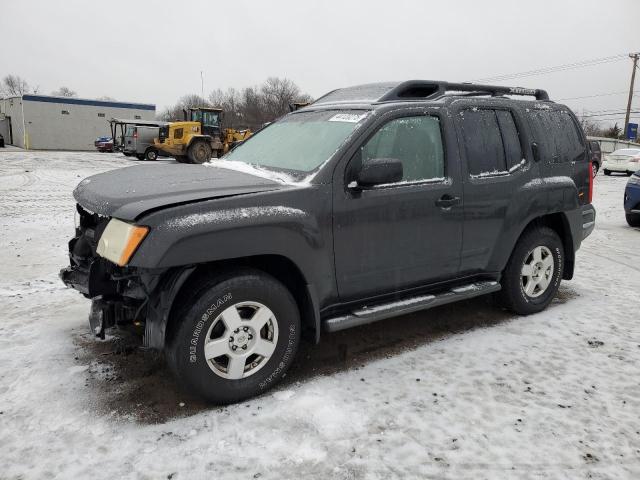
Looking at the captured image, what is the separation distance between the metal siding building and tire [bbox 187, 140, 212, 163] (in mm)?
26423

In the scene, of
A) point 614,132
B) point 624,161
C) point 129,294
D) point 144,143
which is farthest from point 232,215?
point 614,132

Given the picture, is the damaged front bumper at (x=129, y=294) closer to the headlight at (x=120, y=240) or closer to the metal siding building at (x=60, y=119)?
the headlight at (x=120, y=240)

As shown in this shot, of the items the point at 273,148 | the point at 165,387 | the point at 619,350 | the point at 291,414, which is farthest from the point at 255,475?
the point at 619,350

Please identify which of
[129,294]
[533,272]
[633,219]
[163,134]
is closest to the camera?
[129,294]

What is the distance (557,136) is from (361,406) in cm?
325

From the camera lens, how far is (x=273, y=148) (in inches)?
155

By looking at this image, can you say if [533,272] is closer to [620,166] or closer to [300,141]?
[300,141]

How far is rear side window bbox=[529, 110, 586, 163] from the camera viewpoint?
4.46 m

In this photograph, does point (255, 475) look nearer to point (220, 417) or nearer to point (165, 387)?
point (220, 417)

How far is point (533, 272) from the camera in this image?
4527mm

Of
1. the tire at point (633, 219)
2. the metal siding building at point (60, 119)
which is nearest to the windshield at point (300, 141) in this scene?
the tire at point (633, 219)

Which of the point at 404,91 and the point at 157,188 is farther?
the point at 404,91

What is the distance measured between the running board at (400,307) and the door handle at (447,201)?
705mm

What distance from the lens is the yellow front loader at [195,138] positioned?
2444 centimetres
